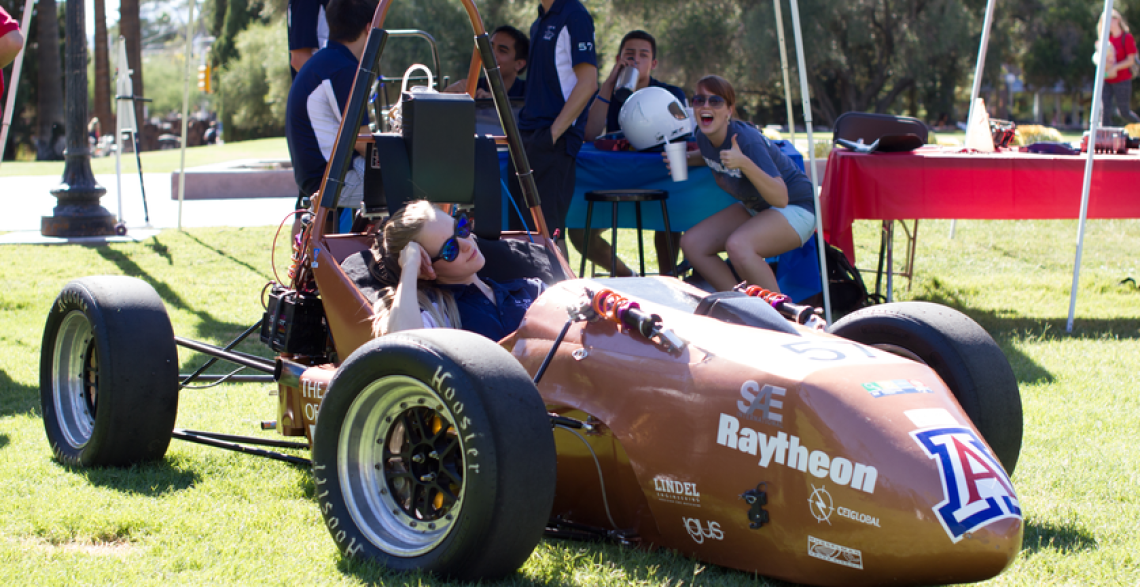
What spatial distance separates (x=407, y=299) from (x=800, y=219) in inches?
132

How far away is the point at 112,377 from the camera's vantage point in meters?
3.41

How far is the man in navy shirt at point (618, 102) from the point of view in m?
7.08

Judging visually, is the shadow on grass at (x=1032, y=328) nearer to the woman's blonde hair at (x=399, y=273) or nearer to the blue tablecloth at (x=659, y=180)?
the blue tablecloth at (x=659, y=180)

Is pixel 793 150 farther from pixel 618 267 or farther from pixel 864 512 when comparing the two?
pixel 864 512

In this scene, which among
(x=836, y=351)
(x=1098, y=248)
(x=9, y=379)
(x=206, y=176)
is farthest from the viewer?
(x=206, y=176)

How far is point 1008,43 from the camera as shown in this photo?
112 feet

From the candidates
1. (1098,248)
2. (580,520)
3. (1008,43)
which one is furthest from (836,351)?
(1008,43)

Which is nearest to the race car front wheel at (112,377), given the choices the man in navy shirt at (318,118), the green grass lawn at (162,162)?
the man in navy shirt at (318,118)

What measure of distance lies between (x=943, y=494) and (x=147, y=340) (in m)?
2.61

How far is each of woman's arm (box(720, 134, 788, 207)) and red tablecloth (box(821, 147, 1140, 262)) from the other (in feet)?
2.64

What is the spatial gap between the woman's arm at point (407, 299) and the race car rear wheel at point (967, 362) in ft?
4.68

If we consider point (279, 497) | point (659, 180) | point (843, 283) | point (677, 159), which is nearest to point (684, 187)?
point (659, 180)

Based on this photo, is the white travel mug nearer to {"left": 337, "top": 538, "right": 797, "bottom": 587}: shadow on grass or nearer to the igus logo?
{"left": 337, "top": 538, "right": 797, "bottom": 587}: shadow on grass

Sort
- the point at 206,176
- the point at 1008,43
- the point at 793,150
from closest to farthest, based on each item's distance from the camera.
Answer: the point at 793,150 → the point at 206,176 → the point at 1008,43
